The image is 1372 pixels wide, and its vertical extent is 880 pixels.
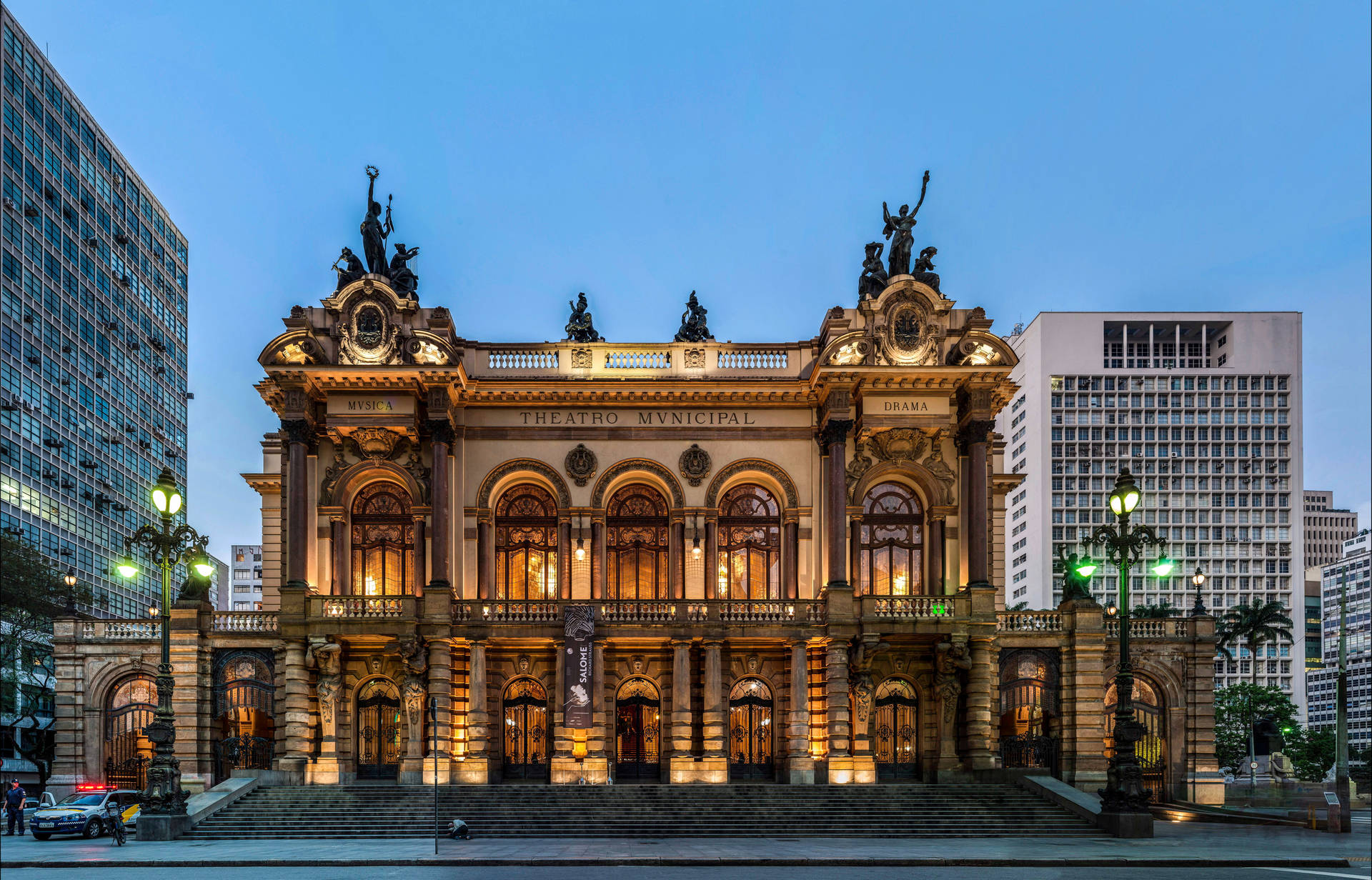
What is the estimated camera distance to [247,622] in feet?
129

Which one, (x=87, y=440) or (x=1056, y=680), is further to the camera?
(x=87, y=440)

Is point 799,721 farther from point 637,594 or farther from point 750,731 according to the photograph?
point 637,594

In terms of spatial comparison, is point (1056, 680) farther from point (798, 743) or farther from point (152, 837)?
point (152, 837)

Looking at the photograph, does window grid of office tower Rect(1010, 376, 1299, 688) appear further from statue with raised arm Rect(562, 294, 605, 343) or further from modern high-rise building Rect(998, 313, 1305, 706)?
statue with raised arm Rect(562, 294, 605, 343)

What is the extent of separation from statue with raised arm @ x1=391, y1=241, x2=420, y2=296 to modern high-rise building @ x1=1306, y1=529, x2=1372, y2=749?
151607mm

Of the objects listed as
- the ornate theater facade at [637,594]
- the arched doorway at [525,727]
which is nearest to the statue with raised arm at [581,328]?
the ornate theater facade at [637,594]

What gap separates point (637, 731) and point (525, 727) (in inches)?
145

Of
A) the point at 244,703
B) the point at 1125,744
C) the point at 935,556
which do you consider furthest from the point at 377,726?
the point at 1125,744

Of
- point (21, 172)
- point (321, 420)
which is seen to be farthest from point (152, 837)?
point (21, 172)

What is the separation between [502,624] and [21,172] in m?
47.8

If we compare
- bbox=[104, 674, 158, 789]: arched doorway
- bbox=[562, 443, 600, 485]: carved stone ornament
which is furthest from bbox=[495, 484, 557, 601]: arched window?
bbox=[104, 674, 158, 789]: arched doorway

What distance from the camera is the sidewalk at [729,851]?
2406cm

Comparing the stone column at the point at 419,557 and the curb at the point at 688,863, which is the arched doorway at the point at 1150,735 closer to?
the curb at the point at 688,863

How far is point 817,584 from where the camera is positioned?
3984 centimetres
